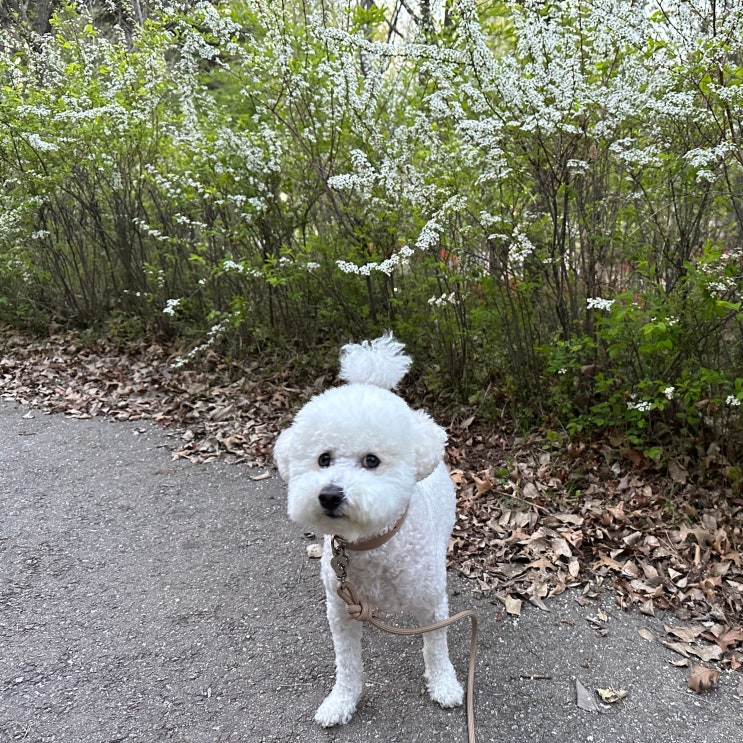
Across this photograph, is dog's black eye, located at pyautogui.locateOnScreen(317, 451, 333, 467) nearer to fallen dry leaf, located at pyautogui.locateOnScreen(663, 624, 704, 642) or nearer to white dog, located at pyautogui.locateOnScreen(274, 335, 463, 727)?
white dog, located at pyautogui.locateOnScreen(274, 335, 463, 727)

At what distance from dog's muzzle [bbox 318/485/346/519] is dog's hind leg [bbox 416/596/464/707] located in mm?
831

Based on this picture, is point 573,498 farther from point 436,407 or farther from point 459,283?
point 459,283

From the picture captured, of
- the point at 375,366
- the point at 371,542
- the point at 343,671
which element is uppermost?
the point at 375,366

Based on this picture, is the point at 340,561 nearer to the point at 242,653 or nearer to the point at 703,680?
the point at 242,653

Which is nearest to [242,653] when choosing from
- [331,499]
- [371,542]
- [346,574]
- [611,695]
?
[346,574]

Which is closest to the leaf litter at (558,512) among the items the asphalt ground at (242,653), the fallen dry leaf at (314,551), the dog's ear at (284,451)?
the asphalt ground at (242,653)

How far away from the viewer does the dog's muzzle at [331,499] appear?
1653 millimetres

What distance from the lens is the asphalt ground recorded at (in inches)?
87.0

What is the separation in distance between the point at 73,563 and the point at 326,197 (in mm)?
3393

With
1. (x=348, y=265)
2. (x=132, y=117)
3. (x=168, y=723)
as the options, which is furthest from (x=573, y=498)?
(x=132, y=117)

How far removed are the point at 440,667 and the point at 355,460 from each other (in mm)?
1141

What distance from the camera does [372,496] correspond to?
1664mm

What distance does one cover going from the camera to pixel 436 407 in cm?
473

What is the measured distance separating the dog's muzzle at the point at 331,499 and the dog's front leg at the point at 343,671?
641mm
